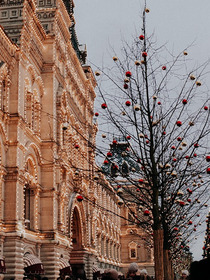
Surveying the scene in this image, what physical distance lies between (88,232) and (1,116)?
19.4 metres

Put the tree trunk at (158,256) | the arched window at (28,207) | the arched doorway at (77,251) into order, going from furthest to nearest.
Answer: the arched doorway at (77,251) → the arched window at (28,207) → the tree trunk at (158,256)

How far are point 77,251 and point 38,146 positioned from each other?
12890 millimetres

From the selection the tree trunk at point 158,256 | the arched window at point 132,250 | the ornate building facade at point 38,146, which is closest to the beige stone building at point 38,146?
the ornate building facade at point 38,146

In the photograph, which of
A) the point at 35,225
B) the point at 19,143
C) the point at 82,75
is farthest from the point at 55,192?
the point at 82,75

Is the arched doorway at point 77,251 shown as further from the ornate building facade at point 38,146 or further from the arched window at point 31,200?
the arched window at point 31,200

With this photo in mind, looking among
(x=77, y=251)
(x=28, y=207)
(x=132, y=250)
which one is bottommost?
(x=77, y=251)

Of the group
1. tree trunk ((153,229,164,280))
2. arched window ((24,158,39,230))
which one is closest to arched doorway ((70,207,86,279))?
arched window ((24,158,39,230))

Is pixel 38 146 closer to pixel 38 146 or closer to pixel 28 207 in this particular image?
pixel 38 146

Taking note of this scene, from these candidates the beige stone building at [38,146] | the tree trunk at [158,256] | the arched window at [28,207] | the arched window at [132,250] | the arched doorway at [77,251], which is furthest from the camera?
the arched window at [132,250]

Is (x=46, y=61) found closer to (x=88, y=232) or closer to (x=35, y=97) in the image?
(x=35, y=97)

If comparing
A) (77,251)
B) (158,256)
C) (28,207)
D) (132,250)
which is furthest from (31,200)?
(132,250)

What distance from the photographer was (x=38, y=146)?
1202 inches

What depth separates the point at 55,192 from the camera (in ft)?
101

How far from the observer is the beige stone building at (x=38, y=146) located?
25.2 m
